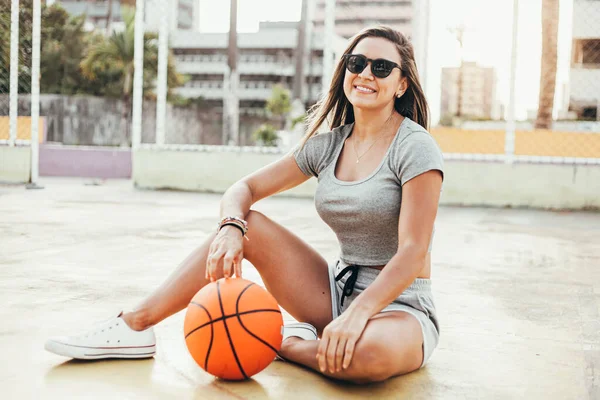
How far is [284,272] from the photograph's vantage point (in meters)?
2.77

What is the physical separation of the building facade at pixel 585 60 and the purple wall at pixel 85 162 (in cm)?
976

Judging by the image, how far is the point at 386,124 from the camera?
2.79 meters

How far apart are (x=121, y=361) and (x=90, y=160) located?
14863 mm

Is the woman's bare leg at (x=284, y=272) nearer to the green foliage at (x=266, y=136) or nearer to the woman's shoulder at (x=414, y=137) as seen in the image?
the woman's shoulder at (x=414, y=137)

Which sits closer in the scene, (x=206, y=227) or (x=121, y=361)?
(x=121, y=361)

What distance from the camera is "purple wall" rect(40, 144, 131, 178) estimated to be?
54.9 ft

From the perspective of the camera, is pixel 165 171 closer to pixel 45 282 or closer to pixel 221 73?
pixel 45 282

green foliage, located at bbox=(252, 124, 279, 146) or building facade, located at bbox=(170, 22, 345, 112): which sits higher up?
building facade, located at bbox=(170, 22, 345, 112)

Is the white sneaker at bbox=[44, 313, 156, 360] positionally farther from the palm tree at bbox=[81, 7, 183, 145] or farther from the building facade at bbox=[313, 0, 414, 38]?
the building facade at bbox=[313, 0, 414, 38]

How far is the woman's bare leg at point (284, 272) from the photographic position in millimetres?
2684

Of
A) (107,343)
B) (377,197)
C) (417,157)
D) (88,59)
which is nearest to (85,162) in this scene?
(107,343)

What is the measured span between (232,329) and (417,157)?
836mm

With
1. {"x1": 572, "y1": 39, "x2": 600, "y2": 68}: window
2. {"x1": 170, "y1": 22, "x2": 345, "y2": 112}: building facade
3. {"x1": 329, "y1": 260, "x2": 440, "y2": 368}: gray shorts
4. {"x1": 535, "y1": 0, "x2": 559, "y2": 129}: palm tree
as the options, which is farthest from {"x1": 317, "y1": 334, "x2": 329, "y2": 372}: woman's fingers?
{"x1": 170, "y1": 22, "x2": 345, "y2": 112}: building facade

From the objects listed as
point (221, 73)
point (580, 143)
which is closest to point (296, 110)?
point (580, 143)
